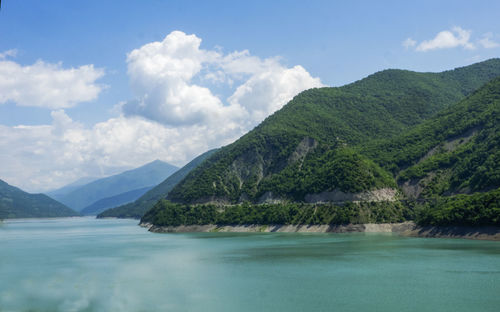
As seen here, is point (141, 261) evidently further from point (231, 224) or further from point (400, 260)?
point (231, 224)

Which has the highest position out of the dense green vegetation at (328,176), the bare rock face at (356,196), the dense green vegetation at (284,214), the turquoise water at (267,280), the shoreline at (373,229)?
the dense green vegetation at (328,176)

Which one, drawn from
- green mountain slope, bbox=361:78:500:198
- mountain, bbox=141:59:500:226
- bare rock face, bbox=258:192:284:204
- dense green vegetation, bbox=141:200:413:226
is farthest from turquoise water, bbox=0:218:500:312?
bare rock face, bbox=258:192:284:204

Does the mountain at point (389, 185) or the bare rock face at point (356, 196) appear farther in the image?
the bare rock face at point (356, 196)

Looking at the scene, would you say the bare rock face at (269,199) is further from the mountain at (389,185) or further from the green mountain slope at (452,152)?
the green mountain slope at (452,152)

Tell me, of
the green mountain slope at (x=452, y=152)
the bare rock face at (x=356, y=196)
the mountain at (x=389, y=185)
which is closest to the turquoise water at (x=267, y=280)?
the mountain at (x=389, y=185)

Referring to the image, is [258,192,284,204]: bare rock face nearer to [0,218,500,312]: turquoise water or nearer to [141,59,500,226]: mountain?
[141,59,500,226]: mountain

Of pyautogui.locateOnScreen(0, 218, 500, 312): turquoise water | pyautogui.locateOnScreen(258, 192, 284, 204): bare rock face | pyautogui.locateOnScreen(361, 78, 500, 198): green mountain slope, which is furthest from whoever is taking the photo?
pyautogui.locateOnScreen(258, 192, 284, 204): bare rock face

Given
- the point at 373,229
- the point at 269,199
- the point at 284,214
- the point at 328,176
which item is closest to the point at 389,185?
the point at 328,176
